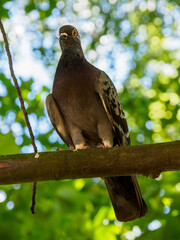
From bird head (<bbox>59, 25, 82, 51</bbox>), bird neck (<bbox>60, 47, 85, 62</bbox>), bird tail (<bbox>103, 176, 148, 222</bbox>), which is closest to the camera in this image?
bird tail (<bbox>103, 176, 148, 222</bbox>)

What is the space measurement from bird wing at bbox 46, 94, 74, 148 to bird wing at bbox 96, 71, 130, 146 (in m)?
0.66

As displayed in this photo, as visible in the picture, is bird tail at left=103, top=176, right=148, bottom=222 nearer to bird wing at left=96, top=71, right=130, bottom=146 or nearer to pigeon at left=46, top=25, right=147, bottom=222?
pigeon at left=46, top=25, right=147, bottom=222

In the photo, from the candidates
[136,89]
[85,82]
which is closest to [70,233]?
[85,82]

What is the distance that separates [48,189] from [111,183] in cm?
147

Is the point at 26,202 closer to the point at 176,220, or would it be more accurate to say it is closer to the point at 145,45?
the point at 176,220

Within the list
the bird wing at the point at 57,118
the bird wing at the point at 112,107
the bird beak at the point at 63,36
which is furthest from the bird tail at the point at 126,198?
the bird beak at the point at 63,36

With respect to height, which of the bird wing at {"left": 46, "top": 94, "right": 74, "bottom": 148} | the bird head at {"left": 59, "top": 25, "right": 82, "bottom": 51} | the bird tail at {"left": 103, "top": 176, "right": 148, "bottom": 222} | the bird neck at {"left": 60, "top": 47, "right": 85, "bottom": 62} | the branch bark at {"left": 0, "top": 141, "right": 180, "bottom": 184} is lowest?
the bird tail at {"left": 103, "top": 176, "right": 148, "bottom": 222}

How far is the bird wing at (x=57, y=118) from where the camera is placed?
5082 millimetres

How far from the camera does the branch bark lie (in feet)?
10.1

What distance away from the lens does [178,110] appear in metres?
7.89

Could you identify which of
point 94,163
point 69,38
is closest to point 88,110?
point 69,38

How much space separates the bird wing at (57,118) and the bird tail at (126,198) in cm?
101

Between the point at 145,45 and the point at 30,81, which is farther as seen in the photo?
the point at 145,45

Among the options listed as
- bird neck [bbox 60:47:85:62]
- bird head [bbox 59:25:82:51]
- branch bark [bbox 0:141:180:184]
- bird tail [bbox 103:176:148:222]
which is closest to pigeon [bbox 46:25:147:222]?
bird tail [bbox 103:176:148:222]
